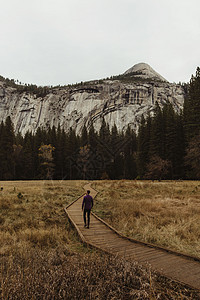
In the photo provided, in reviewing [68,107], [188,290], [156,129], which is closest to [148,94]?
[68,107]

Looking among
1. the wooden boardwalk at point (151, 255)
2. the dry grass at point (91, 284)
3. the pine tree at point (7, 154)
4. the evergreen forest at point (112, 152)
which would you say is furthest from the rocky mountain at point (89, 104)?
the dry grass at point (91, 284)

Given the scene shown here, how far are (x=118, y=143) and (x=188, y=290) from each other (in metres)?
72.6

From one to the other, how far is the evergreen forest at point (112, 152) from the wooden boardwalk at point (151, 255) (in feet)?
104

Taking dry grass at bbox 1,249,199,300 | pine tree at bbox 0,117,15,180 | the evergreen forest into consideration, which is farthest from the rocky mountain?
dry grass at bbox 1,249,199,300

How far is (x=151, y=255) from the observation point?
215 inches

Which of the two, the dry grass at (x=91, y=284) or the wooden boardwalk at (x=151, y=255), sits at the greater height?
the dry grass at (x=91, y=284)

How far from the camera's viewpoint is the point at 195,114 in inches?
1511

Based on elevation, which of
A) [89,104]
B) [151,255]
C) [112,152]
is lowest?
[151,255]

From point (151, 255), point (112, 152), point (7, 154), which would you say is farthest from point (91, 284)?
point (112, 152)

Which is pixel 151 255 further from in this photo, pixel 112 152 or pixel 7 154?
pixel 112 152

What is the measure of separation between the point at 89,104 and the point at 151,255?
5252 inches

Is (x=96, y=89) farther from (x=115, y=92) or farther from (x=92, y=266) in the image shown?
(x=92, y=266)

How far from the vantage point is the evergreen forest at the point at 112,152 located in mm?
42750

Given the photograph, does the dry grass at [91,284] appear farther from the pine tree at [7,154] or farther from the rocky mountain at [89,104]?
the rocky mountain at [89,104]
